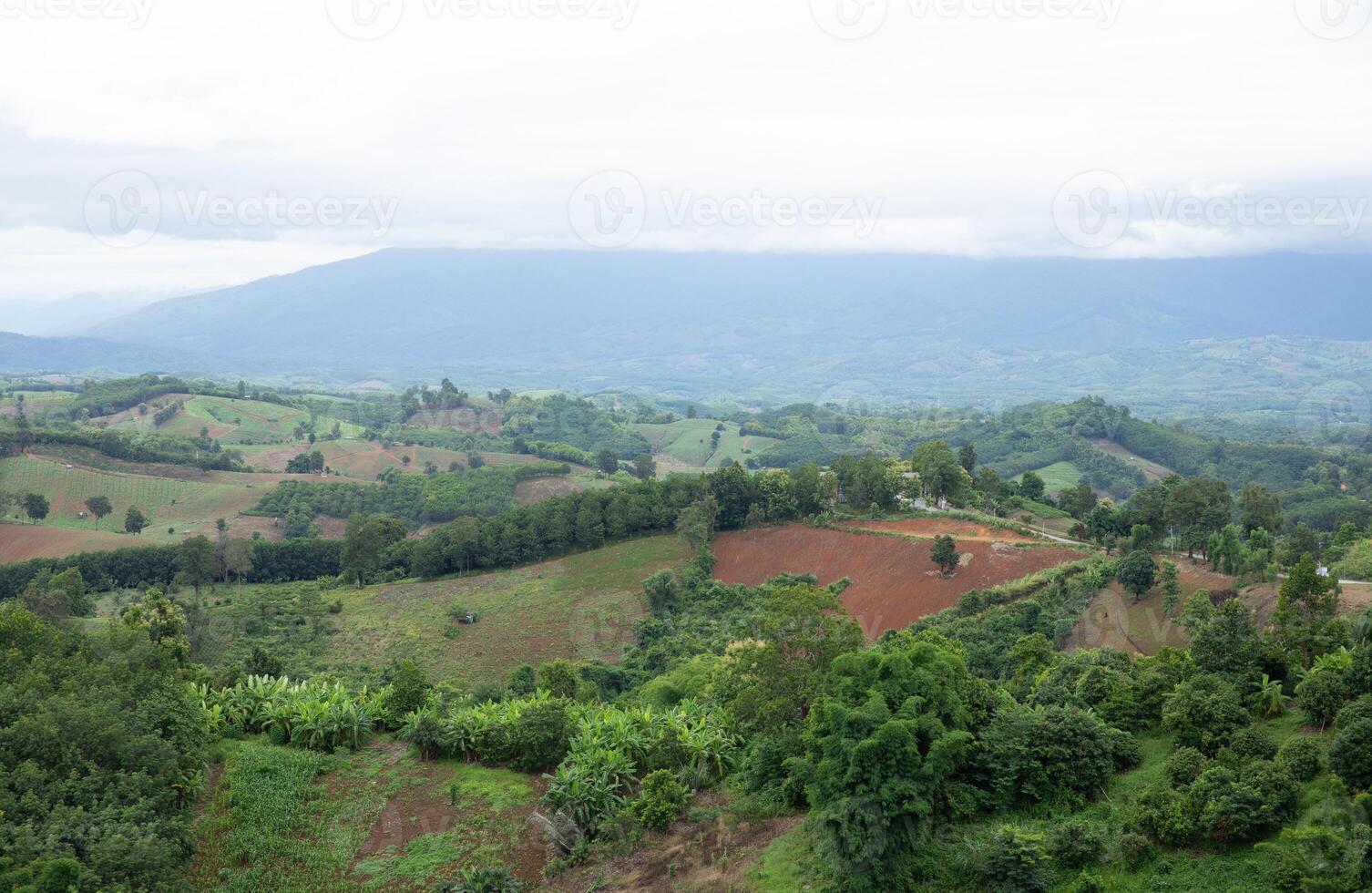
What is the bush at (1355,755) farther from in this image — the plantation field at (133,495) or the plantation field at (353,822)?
the plantation field at (133,495)

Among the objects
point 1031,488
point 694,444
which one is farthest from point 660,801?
point 694,444

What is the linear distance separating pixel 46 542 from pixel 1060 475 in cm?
8356

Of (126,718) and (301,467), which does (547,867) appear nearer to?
(126,718)

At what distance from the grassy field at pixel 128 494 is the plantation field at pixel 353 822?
167ft

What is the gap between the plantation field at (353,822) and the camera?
44.8 feet

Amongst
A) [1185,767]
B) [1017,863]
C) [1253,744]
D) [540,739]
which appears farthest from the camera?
[540,739]

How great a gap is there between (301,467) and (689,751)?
77.9 m

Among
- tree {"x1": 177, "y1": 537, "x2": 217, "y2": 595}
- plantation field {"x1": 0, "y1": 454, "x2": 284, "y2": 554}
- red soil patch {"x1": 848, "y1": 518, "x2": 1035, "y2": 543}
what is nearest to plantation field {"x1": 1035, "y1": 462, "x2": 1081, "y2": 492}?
red soil patch {"x1": 848, "y1": 518, "x2": 1035, "y2": 543}

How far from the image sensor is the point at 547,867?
14.0 m

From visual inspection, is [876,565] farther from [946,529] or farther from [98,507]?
[98,507]

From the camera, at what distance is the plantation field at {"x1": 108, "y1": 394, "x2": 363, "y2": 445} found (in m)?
101

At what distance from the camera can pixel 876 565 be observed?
126 ft

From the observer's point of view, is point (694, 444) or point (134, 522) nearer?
point (134, 522)

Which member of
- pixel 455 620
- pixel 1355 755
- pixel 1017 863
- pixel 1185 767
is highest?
pixel 1355 755
